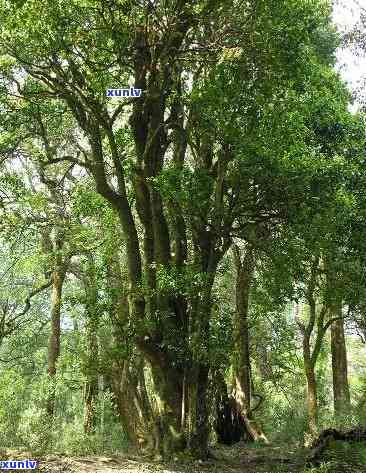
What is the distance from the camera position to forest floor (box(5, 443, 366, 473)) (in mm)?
9148

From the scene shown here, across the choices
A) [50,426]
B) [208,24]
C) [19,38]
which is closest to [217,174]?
[208,24]

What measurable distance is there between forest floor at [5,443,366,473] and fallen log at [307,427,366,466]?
0.95ft

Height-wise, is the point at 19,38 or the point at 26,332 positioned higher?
the point at 19,38

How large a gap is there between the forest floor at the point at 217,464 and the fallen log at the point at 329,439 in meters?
0.29

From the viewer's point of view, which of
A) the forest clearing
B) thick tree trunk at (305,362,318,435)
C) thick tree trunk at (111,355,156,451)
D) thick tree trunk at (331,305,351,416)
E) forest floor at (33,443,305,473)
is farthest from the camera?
thick tree trunk at (331,305,351,416)

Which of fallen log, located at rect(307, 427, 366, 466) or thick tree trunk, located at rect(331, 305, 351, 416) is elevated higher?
thick tree trunk, located at rect(331, 305, 351, 416)

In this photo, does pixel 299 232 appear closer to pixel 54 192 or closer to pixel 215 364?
pixel 215 364

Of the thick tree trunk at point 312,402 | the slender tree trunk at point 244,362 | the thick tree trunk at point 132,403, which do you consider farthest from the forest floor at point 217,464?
the thick tree trunk at point 132,403

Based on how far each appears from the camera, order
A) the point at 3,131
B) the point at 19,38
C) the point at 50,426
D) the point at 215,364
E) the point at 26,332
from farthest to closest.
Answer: the point at 26,332
the point at 50,426
the point at 3,131
the point at 215,364
the point at 19,38

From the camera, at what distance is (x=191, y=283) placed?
1027 cm

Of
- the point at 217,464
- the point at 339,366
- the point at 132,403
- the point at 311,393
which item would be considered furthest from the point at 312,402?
the point at 132,403

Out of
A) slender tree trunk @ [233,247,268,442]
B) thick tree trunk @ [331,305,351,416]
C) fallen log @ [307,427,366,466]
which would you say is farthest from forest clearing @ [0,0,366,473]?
thick tree trunk @ [331,305,351,416]

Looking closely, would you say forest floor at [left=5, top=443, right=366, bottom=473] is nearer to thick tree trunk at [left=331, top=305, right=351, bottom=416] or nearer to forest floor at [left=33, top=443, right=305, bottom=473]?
forest floor at [left=33, top=443, right=305, bottom=473]

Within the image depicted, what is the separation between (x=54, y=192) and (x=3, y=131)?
3.83 metres
